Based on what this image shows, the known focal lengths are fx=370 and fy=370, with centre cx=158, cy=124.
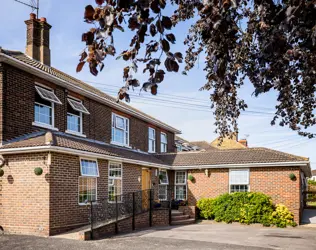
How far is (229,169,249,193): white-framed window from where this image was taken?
750 inches

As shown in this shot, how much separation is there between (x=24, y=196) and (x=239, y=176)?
1114 cm

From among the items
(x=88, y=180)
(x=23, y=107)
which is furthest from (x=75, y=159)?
(x=23, y=107)

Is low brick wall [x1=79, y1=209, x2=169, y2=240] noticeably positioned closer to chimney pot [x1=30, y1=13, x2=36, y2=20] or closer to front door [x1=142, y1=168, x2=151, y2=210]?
front door [x1=142, y1=168, x2=151, y2=210]

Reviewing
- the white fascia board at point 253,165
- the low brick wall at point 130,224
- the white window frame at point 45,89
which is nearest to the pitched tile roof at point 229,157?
the white fascia board at point 253,165

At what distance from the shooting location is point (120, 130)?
20.6 metres

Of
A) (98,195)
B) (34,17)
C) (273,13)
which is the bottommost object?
(98,195)

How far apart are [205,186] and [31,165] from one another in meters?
10.5

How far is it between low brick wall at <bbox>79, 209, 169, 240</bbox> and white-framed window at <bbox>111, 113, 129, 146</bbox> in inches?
191

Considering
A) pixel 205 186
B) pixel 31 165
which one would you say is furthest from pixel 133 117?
pixel 31 165

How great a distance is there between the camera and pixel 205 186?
20.0m

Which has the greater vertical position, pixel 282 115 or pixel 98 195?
pixel 282 115

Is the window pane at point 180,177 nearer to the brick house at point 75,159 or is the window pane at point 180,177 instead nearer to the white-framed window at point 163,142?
the brick house at point 75,159

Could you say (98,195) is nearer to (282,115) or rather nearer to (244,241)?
(244,241)

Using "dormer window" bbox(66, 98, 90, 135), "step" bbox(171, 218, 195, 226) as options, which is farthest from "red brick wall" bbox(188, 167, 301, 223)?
"dormer window" bbox(66, 98, 90, 135)
